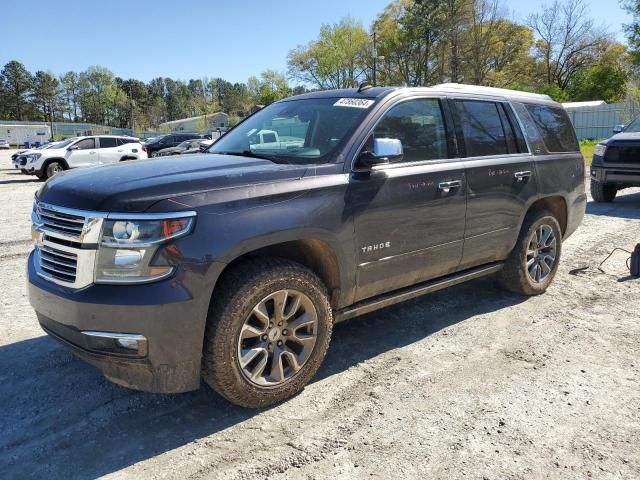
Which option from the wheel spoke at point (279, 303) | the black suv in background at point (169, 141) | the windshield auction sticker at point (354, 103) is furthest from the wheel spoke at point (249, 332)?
the black suv in background at point (169, 141)

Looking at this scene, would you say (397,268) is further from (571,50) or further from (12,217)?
(571,50)

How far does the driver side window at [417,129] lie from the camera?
3.70m

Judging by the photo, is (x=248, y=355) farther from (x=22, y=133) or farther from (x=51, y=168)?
(x=22, y=133)

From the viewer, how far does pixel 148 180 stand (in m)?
2.83

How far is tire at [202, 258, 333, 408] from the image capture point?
2.80 metres

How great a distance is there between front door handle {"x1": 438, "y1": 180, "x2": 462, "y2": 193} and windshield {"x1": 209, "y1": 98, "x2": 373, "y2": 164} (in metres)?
0.81

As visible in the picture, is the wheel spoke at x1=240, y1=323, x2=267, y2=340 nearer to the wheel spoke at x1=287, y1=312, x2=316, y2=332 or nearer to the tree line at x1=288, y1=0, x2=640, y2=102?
the wheel spoke at x1=287, y1=312, x2=316, y2=332

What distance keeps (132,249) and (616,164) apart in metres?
10.3

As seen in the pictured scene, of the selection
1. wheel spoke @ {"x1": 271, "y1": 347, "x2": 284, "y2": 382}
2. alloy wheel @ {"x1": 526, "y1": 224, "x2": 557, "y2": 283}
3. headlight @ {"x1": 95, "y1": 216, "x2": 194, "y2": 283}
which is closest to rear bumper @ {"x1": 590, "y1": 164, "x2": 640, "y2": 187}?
alloy wheel @ {"x1": 526, "y1": 224, "x2": 557, "y2": 283}

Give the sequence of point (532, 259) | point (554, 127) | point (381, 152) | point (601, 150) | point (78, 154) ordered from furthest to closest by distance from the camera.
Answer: point (78, 154) → point (601, 150) → point (554, 127) → point (532, 259) → point (381, 152)

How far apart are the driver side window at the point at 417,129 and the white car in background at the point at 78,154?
16469mm

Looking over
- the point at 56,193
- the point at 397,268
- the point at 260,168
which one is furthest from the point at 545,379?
the point at 56,193

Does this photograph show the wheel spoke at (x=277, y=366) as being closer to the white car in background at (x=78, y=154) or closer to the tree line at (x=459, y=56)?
the white car in background at (x=78, y=154)

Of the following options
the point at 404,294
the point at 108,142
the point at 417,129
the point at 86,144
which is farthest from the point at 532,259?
the point at 108,142
